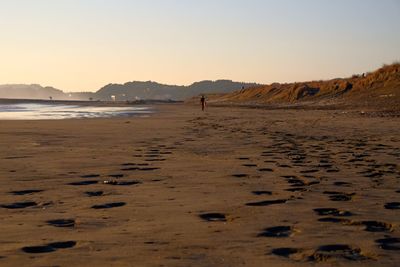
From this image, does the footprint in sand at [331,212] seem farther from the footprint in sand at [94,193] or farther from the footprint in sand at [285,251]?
the footprint in sand at [94,193]

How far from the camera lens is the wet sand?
3838 millimetres

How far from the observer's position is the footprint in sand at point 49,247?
153 inches

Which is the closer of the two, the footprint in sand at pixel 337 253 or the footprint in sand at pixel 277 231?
the footprint in sand at pixel 337 253

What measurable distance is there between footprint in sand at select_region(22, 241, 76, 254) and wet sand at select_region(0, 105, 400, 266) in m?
0.02

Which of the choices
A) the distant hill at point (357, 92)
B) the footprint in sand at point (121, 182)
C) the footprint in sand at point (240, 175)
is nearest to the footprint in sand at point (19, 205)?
the footprint in sand at point (121, 182)

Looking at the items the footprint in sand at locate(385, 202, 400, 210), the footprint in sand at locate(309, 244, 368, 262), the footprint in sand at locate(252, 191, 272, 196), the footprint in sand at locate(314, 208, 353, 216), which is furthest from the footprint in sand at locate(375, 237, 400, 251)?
the footprint in sand at locate(252, 191, 272, 196)

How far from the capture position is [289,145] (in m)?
12.2

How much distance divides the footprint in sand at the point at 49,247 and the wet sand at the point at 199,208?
0.02 m

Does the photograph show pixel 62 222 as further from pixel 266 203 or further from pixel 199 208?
pixel 266 203

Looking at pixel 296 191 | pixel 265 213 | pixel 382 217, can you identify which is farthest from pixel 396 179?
pixel 265 213

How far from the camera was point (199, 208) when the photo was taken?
5391mm

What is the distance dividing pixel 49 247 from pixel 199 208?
180 centimetres

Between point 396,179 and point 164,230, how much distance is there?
4.02 m

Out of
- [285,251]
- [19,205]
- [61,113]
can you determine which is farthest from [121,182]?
[61,113]
